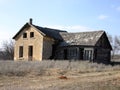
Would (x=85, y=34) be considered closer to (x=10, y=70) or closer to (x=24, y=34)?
(x=24, y=34)

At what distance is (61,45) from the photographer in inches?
1583

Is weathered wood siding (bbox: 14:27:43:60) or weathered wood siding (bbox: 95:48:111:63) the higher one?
weathered wood siding (bbox: 14:27:43:60)

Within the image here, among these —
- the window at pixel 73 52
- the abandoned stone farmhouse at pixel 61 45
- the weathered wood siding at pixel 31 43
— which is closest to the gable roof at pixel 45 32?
the abandoned stone farmhouse at pixel 61 45

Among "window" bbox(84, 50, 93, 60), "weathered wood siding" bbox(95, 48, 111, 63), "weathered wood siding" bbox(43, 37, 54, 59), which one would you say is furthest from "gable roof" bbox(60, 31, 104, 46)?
"weathered wood siding" bbox(95, 48, 111, 63)

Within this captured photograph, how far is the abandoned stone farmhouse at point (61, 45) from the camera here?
38.1 meters

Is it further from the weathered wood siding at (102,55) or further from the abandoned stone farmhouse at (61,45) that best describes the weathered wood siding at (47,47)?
the weathered wood siding at (102,55)

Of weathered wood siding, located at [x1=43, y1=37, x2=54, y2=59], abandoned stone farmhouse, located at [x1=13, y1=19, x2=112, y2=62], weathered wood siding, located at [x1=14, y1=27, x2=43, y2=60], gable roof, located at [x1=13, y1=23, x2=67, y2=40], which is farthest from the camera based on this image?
gable roof, located at [x1=13, y1=23, x2=67, y2=40]

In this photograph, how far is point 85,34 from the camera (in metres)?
39.8

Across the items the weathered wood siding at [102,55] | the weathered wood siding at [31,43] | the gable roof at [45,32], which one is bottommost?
the weathered wood siding at [102,55]

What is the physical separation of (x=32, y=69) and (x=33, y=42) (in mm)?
18960

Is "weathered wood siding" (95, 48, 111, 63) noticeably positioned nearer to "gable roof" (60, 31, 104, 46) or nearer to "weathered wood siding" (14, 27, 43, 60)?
"gable roof" (60, 31, 104, 46)

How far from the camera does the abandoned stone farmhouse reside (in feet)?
125

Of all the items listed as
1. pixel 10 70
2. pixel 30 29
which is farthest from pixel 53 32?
pixel 10 70

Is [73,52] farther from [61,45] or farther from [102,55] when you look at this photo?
[102,55]
